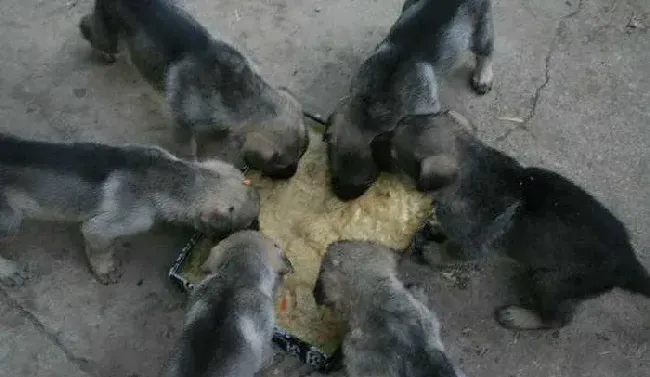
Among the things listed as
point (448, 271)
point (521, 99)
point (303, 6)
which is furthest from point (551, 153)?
point (303, 6)

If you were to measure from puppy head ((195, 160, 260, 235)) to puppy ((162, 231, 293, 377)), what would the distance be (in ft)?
0.46

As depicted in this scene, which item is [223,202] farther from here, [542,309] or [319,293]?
[542,309]

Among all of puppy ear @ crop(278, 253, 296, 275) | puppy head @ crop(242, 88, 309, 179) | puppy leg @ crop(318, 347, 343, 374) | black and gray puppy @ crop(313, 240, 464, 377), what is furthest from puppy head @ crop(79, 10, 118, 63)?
puppy leg @ crop(318, 347, 343, 374)

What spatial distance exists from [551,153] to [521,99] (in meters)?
0.60

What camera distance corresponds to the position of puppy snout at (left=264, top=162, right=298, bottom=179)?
5492 millimetres

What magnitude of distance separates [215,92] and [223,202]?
961 millimetres

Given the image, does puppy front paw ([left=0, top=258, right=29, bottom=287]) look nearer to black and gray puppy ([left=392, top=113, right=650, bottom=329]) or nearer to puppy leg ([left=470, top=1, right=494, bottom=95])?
black and gray puppy ([left=392, top=113, right=650, bottom=329])

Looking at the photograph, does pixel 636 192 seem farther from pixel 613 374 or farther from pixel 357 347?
pixel 357 347

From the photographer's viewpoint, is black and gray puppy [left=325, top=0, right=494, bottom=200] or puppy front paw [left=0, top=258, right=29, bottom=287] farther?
puppy front paw [left=0, top=258, right=29, bottom=287]

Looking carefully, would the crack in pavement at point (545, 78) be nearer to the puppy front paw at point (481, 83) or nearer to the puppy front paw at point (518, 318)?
the puppy front paw at point (481, 83)

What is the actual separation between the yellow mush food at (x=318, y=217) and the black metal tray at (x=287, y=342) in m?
0.09

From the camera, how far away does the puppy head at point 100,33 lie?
20.4 ft

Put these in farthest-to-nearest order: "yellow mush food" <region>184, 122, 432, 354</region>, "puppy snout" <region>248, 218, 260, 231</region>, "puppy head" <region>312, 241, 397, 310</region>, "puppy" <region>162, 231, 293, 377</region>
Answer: "yellow mush food" <region>184, 122, 432, 354</region>, "puppy snout" <region>248, 218, 260, 231</region>, "puppy head" <region>312, 241, 397, 310</region>, "puppy" <region>162, 231, 293, 377</region>

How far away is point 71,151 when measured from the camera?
199 inches
